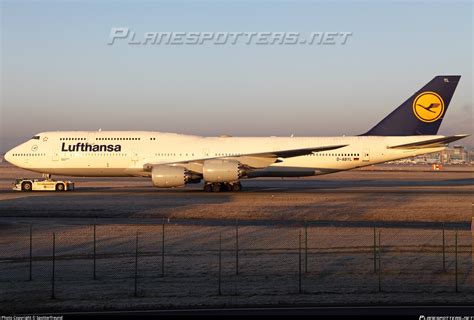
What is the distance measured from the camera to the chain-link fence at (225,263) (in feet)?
46.6

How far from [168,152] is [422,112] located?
58.5 feet

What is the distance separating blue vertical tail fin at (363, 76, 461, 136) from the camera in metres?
45.0

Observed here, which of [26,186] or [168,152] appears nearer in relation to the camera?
[168,152]

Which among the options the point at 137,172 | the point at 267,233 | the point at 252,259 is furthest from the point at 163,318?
the point at 137,172

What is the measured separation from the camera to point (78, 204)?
32969 millimetres

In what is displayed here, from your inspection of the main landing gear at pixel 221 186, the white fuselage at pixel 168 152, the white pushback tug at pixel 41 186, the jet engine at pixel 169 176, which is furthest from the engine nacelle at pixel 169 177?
the white pushback tug at pixel 41 186

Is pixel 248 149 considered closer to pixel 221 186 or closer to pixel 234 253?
pixel 221 186

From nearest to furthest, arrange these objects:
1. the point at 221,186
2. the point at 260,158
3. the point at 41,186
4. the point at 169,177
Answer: the point at 169,177
the point at 260,158
the point at 221,186
the point at 41,186

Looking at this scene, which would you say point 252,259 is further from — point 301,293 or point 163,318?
point 163,318

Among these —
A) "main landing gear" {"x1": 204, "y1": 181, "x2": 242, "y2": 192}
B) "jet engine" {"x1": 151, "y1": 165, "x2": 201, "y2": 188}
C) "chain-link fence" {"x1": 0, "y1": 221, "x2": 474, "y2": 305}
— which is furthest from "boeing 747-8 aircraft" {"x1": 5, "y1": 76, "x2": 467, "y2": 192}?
"chain-link fence" {"x1": 0, "y1": 221, "x2": 474, "y2": 305}

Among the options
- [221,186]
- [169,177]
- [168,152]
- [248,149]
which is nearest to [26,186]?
[168,152]

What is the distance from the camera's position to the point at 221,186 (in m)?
43.0

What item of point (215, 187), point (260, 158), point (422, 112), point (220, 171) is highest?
point (422, 112)

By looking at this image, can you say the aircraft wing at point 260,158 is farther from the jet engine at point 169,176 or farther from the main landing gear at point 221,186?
the jet engine at point 169,176
